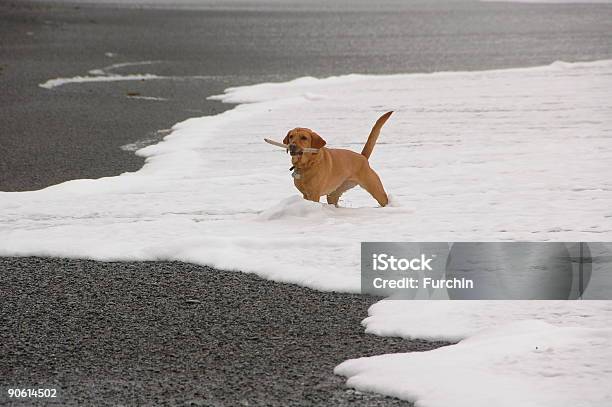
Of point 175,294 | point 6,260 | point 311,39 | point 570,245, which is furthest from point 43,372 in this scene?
point 311,39

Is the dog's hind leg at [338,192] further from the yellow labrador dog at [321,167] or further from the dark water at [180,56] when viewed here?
the dark water at [180,56]

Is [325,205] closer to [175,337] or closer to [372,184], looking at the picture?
[372,184]

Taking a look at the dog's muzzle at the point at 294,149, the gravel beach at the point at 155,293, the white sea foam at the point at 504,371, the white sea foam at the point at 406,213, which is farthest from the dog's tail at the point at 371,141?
the white sea foam at the point at 504,371

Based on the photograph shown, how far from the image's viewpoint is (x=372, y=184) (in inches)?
242

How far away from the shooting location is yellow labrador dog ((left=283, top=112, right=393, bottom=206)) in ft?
18.7

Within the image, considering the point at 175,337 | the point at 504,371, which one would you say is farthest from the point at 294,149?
the point at 504,371

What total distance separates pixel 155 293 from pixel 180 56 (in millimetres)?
17201

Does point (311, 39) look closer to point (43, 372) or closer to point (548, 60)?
point (548, 60)

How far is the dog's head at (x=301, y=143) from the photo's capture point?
565cm

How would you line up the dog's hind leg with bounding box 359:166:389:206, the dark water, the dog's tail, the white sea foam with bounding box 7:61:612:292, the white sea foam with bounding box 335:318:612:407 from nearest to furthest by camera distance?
1. the white sea foam with bounding box 335:318:612:407
2. the white sea foam with bounding box 7:61:612:292
3. the dog's hind leg with bounding box 359:166:389:206
4. the dog's tail
5. the dark water

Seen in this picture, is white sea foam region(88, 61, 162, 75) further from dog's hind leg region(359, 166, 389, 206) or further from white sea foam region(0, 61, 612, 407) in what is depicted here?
dog's hind leg region(359, 166, 389, 206)

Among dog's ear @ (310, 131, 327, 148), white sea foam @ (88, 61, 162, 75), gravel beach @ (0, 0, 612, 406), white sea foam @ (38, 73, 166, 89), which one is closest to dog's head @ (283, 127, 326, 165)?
dog's ear @ (310, 131, 327, 148)

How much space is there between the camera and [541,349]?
3.92m

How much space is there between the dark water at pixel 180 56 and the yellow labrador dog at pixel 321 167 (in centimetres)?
282
